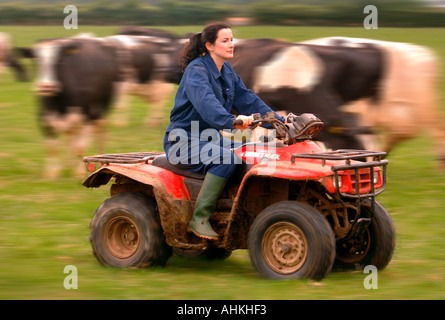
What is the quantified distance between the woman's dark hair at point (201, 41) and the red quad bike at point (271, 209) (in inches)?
31.7

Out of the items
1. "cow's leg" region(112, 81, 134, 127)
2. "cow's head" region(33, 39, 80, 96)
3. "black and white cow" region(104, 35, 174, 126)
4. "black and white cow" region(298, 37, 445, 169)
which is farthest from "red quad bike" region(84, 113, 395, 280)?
"cow's leg" region(112, 81, 134, 127)

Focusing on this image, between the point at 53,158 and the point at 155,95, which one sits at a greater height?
the point at 155,95

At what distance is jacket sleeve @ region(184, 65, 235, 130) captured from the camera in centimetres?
634

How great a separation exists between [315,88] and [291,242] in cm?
601

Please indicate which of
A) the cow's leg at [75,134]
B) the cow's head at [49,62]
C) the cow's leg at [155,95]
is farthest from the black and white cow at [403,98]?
the cow's leg at [155,95]

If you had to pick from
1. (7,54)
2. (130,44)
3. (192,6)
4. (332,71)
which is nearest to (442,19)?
(192,6)

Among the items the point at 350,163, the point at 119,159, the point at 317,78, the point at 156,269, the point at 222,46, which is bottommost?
the point at 156,269

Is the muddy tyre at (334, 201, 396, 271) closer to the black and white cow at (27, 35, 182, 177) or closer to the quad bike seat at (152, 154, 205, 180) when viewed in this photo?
the quad bike seat at (152, 154, 205, 180)

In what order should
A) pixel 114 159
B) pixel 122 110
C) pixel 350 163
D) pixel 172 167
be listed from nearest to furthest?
pixel 350 163 → pixel 172 167 → pixel 114 159 → pixel 122 110

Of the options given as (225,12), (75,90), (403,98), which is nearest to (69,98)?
(75,90)

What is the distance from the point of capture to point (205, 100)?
6449mm

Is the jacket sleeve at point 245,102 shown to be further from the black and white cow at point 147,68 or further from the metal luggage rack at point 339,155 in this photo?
the black and white cow at point 147,68

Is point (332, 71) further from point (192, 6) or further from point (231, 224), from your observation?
point (192, 6)

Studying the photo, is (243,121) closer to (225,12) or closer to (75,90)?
(75,90)
